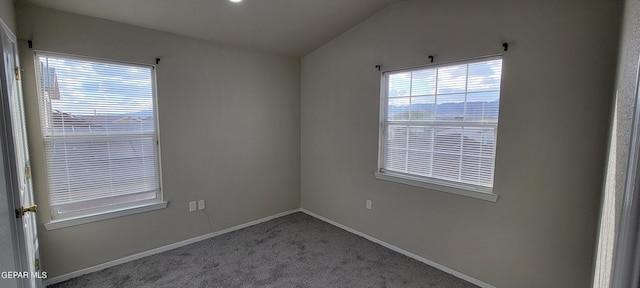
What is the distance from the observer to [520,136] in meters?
2.12

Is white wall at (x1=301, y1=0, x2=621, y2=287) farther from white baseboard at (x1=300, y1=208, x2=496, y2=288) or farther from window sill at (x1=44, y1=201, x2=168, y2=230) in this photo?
Result: window sill at (x1=44, y1=201, x2=168, y2=230)

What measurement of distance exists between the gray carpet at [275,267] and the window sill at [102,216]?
0.49m

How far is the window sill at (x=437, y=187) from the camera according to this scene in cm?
231

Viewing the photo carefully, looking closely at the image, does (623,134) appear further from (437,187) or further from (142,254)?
(142,254)

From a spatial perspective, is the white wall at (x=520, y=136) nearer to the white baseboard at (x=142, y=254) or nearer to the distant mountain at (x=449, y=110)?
the distant mountain at (x=449, y=110)

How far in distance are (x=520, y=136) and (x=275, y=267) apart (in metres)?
2.42

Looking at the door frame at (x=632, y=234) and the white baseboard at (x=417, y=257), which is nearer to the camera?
the door frame at (x=632, y=234)

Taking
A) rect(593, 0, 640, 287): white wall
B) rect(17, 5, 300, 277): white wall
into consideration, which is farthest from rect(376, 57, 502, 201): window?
rect(17, 5, 300, 277): white wall

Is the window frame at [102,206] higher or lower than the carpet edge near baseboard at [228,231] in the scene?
higher

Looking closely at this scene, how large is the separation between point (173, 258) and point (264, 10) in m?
2.65

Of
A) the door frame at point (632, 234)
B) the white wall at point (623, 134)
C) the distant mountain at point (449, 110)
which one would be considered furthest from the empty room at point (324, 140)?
the door frame at point (632, 234)

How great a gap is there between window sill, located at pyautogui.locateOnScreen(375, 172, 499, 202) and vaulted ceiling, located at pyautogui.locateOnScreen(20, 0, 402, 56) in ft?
5.91

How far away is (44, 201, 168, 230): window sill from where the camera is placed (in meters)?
2.34

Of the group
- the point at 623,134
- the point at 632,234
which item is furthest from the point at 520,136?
the point at 632,234
